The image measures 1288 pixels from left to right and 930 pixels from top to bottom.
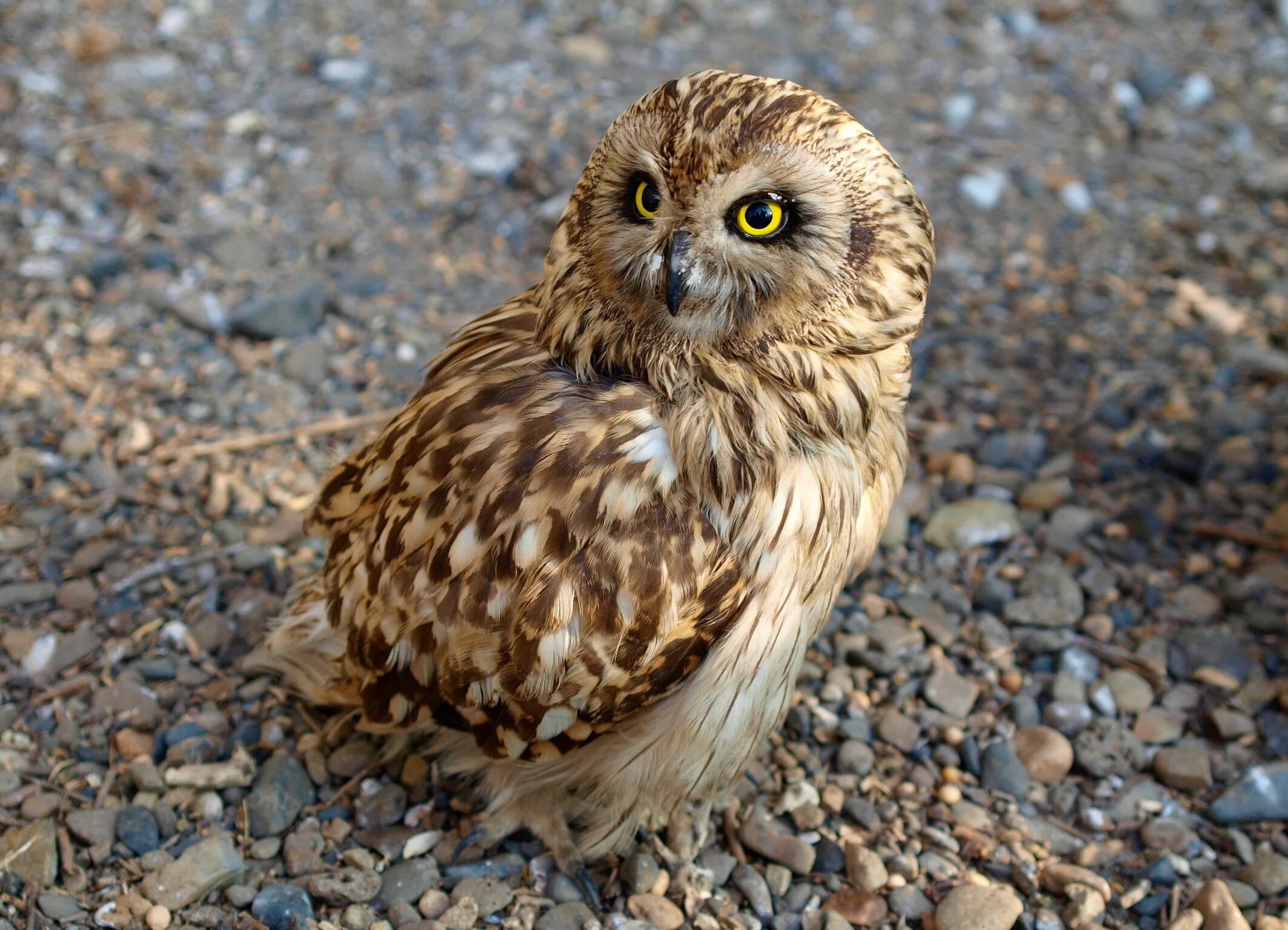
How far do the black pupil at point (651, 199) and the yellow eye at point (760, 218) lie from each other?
16 cm

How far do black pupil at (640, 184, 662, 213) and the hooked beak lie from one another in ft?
0.30

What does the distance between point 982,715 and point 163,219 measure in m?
3.69

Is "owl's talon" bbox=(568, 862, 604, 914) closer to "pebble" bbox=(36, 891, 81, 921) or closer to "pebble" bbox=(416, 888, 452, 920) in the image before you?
"pebble" bbox=(416, 888, 452, 920)

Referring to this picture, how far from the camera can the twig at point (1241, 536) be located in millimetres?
3852

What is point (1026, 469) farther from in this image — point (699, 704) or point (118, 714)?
point (118, 714)

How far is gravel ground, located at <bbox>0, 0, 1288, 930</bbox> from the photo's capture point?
295 cm

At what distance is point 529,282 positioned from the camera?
4766 millimetres

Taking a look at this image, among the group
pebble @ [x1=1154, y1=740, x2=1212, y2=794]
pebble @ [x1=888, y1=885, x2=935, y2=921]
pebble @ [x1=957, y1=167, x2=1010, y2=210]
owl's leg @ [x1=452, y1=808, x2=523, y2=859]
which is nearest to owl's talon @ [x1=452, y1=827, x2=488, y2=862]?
owl's leg @ [x1=452, y1=808, x2=523, y2=859]

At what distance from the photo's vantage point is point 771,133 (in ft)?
7.36

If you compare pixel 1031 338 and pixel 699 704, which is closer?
pixel 699 704

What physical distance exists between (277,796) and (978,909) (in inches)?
68.4

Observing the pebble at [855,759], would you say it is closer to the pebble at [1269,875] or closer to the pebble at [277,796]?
the pebble at [1269,875]

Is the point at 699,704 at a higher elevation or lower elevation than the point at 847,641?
higher

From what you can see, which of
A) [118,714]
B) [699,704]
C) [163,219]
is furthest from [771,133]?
[163,219]
